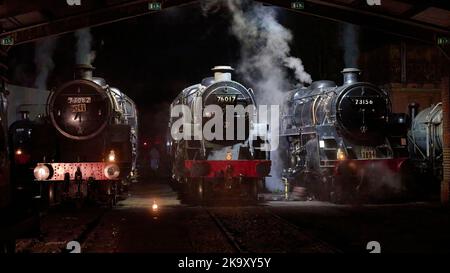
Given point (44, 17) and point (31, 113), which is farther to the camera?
point (31, 113)

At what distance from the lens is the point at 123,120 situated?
16.2 metres

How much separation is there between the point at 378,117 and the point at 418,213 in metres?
3.83

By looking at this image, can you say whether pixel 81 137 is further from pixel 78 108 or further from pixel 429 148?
pixel 429 148

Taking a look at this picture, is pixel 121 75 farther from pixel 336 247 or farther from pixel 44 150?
pixel 336 247

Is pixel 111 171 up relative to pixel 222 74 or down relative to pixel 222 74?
down

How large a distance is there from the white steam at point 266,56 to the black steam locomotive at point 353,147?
422 cm

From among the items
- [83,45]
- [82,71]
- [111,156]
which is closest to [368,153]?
[111,156]

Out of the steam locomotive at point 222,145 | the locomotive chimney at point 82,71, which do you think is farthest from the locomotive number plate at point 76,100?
the steam locomotive at point 222,145

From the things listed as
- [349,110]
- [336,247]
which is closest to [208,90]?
[349,110]

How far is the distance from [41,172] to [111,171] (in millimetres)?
1595

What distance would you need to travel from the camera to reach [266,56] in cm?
2177

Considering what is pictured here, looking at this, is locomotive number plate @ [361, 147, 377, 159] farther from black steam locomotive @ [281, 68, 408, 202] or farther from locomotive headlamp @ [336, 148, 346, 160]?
locomotive headlamp @ [336, 148, 346, 160]

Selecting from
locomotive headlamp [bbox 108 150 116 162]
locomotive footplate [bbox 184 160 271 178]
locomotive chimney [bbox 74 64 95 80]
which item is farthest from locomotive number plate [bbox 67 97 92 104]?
locomotive footplate [bbox 184 160 271 178]

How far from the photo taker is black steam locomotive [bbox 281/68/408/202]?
52.0ft
